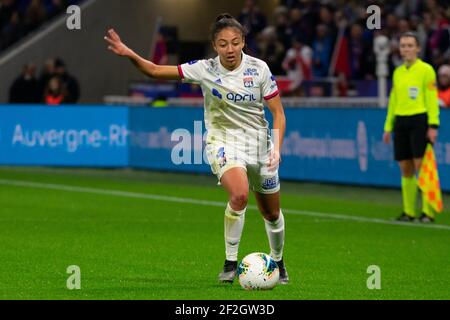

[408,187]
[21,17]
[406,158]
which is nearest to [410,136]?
[406,158]

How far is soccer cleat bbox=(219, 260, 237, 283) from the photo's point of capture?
10672 mm

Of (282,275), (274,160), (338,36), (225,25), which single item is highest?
(338,36)

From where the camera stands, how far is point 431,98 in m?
16.2

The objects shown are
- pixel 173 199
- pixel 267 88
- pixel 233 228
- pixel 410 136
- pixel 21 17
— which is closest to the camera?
pixel 267 88

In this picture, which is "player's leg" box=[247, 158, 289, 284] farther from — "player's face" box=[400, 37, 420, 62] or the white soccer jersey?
"player's face" box=[400, 37, 420, 62]

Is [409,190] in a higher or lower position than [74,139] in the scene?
lower

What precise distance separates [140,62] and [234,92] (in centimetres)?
78

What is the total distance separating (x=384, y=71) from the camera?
70.0 ft

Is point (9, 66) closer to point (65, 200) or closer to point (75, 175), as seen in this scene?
point (75, 175)

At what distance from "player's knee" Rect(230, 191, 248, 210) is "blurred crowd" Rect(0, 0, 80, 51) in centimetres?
2455

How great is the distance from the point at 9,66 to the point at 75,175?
28.8ft

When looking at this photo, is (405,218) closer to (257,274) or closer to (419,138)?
(419,138)

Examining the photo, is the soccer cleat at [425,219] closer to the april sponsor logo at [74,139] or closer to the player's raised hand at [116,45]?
the player's raised hand at [116,45]
